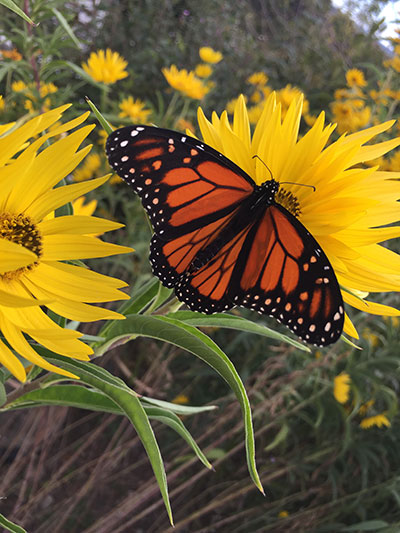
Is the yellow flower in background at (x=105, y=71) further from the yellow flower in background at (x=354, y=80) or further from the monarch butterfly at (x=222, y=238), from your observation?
the monarch butterfly at (x=222, y=238)

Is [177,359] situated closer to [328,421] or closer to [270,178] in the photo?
[328,421]

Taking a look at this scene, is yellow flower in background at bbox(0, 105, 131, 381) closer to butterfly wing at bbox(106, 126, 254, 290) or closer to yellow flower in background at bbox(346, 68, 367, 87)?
butterfly wing at bbox(106, 126, 254, 290)

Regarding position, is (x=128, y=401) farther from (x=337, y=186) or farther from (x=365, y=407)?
(x=365, y=407)

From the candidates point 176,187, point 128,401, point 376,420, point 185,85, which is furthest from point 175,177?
point 185,85

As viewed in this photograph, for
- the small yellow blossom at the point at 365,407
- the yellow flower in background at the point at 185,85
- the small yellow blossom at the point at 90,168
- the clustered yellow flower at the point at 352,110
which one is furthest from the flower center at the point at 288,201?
the yellow flower in background at the point at 185,85

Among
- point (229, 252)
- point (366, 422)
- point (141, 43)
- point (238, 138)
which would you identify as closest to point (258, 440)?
point (366, 422)

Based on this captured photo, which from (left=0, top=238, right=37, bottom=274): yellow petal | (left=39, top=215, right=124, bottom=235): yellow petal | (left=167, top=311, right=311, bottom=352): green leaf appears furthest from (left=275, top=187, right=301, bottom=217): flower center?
(left=0, top=238, right=37, bottom=274): yellow petal
